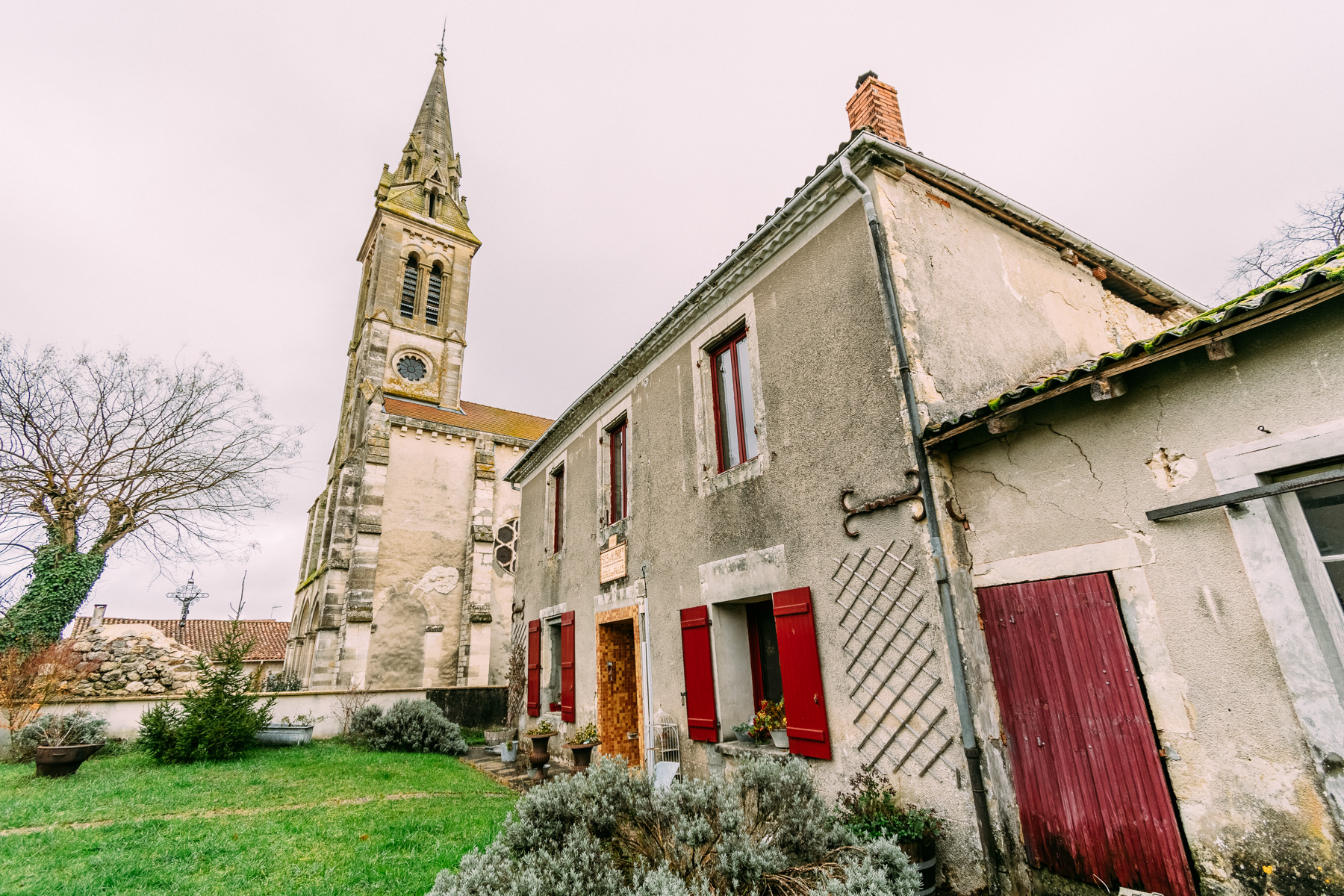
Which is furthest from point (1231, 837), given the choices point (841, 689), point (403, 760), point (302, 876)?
point (403, 760)

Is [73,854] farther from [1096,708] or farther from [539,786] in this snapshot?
[1096,708]

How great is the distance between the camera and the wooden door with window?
3.37m

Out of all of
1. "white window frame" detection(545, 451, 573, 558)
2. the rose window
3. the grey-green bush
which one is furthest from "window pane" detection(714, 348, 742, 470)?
the rose window

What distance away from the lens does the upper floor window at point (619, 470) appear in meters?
8.68

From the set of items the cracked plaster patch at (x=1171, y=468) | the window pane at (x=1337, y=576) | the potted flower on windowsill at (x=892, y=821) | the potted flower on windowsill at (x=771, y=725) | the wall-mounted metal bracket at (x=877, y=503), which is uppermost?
the wall-mounted metal bracket at (x=877, y=503)

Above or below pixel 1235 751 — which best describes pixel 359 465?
above

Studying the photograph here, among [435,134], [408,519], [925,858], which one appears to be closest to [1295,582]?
[925,858]

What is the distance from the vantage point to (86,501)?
14.5m

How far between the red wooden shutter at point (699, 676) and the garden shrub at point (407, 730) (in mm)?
7506

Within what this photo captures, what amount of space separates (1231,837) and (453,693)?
569 inches

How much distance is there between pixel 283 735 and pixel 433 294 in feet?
66.8

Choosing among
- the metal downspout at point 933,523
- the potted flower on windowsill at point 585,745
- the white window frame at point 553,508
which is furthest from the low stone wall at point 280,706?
the metal downspout at point 933,523

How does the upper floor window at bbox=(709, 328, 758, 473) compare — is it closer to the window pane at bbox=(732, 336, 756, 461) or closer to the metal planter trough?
the window pane at bbox=(732, 336, 756, 461)

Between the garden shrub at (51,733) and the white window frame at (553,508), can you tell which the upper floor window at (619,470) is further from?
the garden shrub at (51,733)
